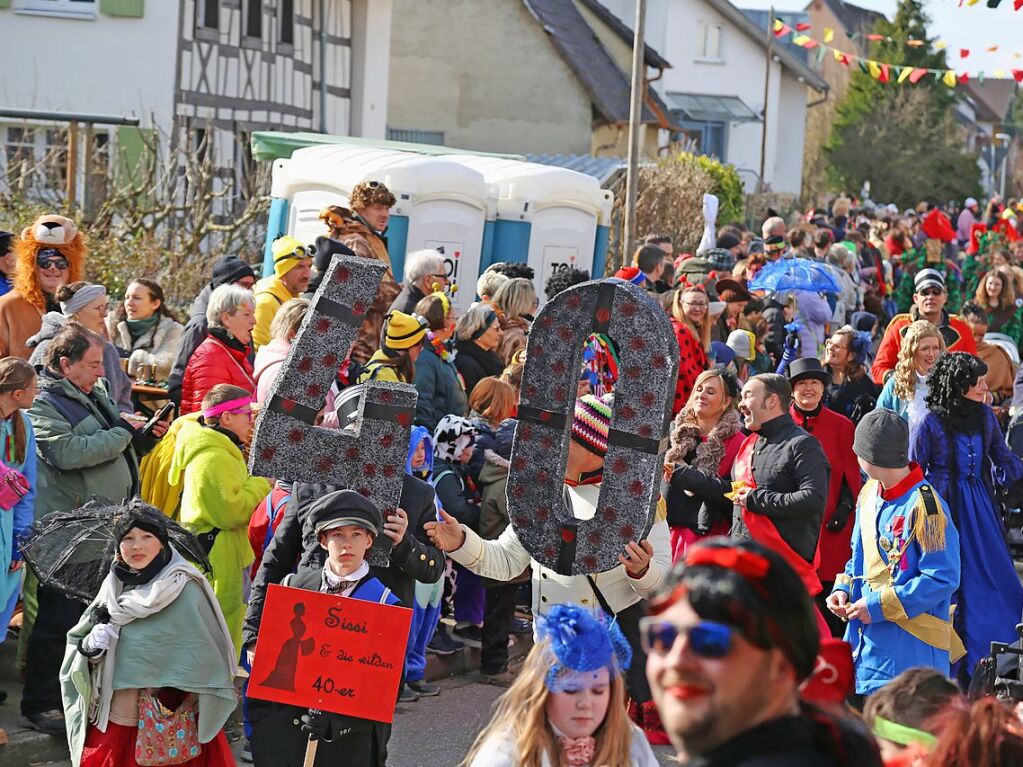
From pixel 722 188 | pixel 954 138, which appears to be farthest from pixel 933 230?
pixel 954 138

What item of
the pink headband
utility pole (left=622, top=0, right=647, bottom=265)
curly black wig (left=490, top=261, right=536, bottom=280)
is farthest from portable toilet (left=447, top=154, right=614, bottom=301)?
the pink headband

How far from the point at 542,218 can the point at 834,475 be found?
6746 mm

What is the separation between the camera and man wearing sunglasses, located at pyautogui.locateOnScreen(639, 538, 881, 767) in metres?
2.25

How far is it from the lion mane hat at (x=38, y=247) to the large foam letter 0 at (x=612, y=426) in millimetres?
4369

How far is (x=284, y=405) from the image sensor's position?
18.4ft

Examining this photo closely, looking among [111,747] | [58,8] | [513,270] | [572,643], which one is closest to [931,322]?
[513,270]

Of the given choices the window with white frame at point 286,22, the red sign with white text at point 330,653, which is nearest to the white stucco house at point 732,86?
the window with white frame at point 286,22

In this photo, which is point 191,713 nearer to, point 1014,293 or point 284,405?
point 284,405

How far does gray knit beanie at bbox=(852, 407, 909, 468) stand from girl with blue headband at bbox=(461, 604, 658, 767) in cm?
269

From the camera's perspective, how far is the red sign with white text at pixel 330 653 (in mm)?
5449

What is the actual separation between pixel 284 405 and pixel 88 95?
17553mm

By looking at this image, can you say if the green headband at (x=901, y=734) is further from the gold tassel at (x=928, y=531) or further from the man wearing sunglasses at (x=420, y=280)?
the man wearing sunglasses at (x=420, y=280)

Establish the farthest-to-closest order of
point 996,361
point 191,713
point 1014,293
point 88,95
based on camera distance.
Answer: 1. point 88,95
2. point 1014,293
3. point 996,361
4. point 191,713

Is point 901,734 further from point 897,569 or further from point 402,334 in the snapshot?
point 402,334
